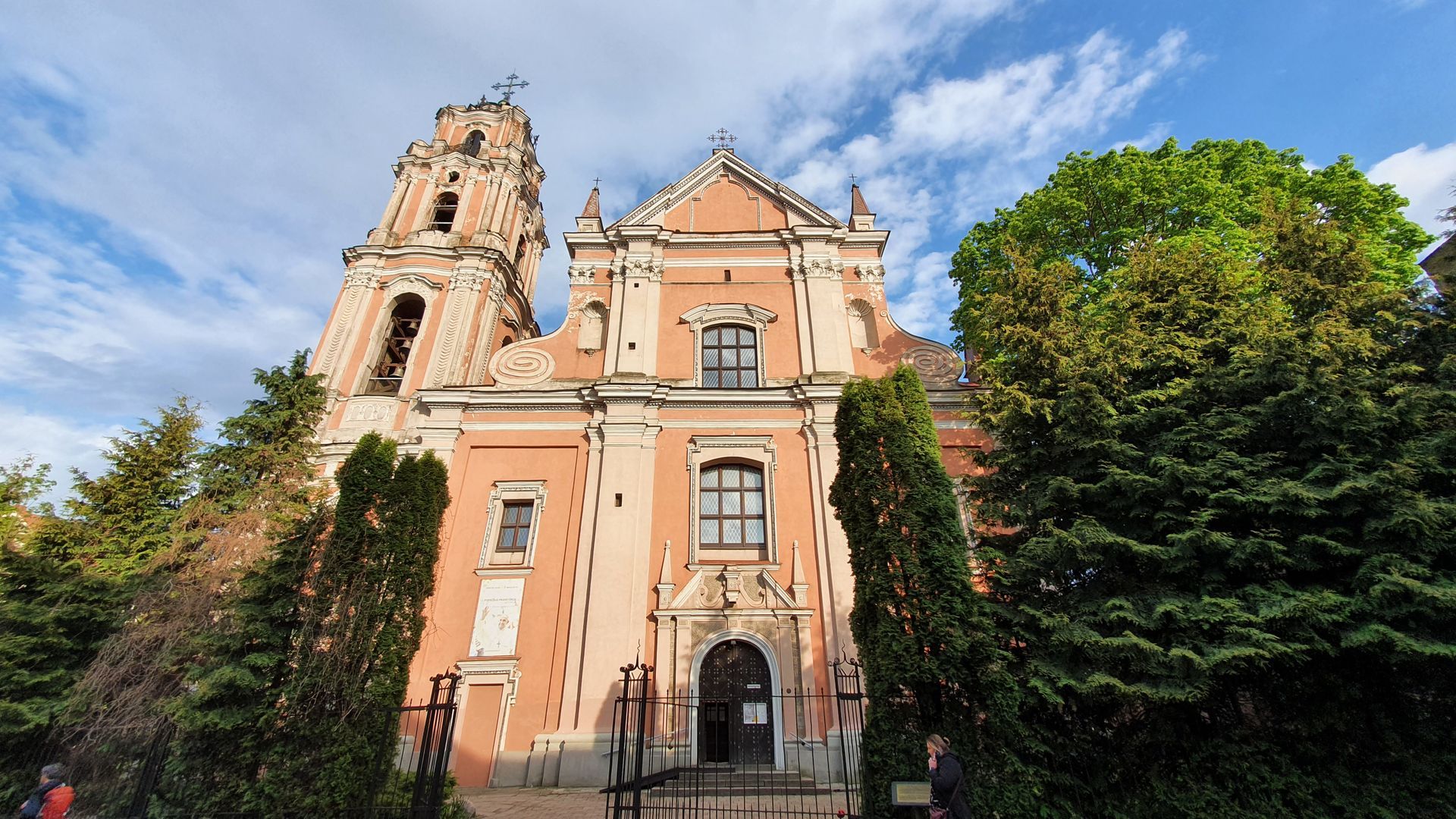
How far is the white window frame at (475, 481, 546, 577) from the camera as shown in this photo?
469 inches

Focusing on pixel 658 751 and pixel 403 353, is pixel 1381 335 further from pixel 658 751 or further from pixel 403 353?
pixel 403 353

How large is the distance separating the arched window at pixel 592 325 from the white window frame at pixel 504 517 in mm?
3775

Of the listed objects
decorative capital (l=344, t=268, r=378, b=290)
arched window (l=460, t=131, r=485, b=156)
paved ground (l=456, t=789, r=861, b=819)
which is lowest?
paved ground (l=456, t=789, r=861, b=819)

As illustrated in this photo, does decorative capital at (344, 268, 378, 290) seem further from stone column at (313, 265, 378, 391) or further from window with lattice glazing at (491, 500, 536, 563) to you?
window with lattice glazing at (491, 500, 536, 563)

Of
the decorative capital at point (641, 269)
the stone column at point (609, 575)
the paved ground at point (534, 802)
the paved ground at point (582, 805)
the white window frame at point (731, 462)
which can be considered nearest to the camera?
the paved ground at point (582, 805)

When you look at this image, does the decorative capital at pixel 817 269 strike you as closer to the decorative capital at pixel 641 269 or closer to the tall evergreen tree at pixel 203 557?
the decorative capital at pixel 641 269

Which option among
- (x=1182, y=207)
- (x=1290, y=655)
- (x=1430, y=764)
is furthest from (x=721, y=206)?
(x=1430, y=764)

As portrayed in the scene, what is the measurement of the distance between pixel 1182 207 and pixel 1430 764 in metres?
9.46

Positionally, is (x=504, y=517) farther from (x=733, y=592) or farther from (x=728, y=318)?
(x=728, y=318)

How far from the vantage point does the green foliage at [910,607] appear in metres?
6.34

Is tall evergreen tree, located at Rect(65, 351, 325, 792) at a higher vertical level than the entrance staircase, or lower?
higher

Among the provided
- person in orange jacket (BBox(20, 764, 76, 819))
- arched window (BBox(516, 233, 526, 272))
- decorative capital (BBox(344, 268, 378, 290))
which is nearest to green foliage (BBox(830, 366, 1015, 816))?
person in orange jacket (BBox(20, 764, 76, 819))

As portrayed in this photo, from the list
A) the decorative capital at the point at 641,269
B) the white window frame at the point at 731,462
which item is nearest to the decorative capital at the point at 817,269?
the decorative capital at the point at 641,269

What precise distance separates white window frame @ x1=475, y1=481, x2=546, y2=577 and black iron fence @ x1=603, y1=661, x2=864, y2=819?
319 centimetres
